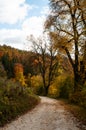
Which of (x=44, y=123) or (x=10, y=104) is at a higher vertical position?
(x=10, y=104)

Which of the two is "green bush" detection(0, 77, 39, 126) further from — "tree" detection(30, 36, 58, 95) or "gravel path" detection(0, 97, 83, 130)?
"tree" detection(30, 36, 58, 95)

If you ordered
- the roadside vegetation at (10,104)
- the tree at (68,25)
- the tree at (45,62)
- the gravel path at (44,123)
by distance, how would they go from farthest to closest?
the tree at (45,62) < the tree at (68,25) < the roadside vegetation at (10,104) < the gravel path at (44,123)

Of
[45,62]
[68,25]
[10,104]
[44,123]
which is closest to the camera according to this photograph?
[44,123]

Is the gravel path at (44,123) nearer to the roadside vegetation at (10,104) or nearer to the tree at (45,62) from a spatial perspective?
the roadside vegetation at (10,104)

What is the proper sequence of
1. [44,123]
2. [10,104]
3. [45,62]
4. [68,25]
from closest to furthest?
[44,123]
[10,104]
[68,25]
[45,62]

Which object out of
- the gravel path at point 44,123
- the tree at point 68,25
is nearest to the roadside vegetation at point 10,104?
the gravel path at point 44,123

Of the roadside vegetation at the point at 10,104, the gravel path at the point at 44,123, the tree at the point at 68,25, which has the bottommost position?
the gravel path at the point at 44,123

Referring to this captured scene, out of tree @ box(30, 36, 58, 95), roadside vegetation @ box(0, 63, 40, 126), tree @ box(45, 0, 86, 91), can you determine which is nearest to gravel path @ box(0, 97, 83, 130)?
roadside vegetation @ box(0, 63, 40, 126)

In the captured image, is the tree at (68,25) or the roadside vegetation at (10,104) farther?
the tree at (68,25)

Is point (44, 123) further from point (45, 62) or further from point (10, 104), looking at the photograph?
point (45, 62)

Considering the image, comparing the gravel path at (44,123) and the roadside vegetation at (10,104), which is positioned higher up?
the roadside vegetation at (10,104)

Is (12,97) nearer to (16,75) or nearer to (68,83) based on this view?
(68,83)

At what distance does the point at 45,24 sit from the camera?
30.3 meters

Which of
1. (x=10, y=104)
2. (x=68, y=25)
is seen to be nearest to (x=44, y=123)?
(x=10, y=104)
